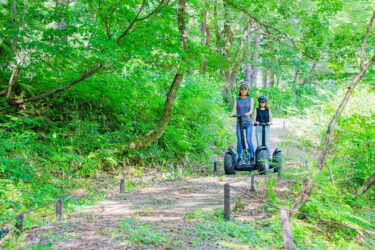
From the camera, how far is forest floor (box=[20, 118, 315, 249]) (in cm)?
466

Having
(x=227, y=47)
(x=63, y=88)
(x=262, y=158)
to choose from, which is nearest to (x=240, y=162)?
(x=262, y=158)

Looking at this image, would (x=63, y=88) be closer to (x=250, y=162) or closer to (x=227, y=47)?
(x=250, y=162)

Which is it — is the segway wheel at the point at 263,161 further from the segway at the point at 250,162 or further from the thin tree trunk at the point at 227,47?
the thin tree trunk at the point at 227,47

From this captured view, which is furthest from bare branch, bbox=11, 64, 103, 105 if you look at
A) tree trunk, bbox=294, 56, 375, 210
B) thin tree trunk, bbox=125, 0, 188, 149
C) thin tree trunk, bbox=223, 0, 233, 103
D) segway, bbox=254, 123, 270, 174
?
thin tree trunk, bbox=223, 0, 233, 103

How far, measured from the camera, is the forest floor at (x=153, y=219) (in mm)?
4664

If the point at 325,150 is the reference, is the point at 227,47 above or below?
above

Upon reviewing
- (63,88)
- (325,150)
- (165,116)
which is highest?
(63,88)

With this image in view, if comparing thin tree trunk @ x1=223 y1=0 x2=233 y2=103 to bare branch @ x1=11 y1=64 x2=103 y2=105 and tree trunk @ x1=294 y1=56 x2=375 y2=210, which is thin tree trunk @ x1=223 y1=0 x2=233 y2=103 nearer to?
bare branch @ x1=11 y1=64 x2=103 y2=105

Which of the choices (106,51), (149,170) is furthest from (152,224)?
(149,170)

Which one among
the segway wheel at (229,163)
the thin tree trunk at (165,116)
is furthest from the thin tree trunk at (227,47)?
the segway wheel at (229,163)

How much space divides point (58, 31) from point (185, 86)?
236 inches

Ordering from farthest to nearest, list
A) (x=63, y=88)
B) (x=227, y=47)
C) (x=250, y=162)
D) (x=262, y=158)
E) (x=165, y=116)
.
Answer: (x=227, y=47) < (x=165, y=116) < (x=250, y=162) < (x=262, y=158) < (x=63, y=88)

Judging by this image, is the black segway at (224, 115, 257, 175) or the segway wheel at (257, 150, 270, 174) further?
the black segway at (224, 115, 257, 175)

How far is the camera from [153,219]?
5848 millimetres
